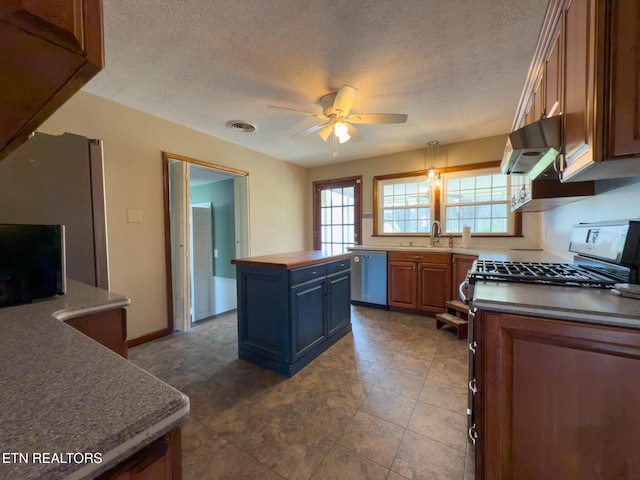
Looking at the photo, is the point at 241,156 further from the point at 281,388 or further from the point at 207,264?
the point at 281,388

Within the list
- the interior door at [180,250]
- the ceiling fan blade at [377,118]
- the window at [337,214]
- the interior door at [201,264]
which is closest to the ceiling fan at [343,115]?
the ceiling fan blade at [377,118]

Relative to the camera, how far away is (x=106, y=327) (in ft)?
3.82

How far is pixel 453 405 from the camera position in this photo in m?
1.73

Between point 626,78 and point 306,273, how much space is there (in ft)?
6.39

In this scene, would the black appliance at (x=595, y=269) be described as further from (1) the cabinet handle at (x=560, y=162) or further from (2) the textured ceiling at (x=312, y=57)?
(2) the textured ceiling at (x=312, y=57)

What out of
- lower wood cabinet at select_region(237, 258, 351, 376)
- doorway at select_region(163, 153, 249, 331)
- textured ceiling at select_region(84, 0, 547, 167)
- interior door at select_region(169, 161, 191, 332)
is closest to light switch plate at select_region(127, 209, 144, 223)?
doorway at select_region(163, 153, 249, 331)

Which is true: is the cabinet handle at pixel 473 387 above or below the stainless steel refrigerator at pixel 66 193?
below

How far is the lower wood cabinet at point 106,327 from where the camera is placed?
1.10 meters

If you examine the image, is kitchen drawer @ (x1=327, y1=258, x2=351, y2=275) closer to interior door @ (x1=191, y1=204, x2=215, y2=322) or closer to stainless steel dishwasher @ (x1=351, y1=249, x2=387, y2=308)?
Result: stainless steel dishwasher @ (x1=351, y1=249, x2=387, y2=308)

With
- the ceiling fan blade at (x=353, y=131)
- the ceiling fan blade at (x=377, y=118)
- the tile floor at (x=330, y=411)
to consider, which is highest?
the ceiling fan blade at (x=353, y=131)

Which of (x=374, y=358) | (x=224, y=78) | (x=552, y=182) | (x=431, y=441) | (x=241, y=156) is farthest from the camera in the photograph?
(x=241, y=156)

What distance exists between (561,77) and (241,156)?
3.44 metres

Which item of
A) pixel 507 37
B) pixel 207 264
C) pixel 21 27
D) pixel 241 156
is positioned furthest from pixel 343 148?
pixel 21 27

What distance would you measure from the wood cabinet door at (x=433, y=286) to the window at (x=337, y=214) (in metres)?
1.39
